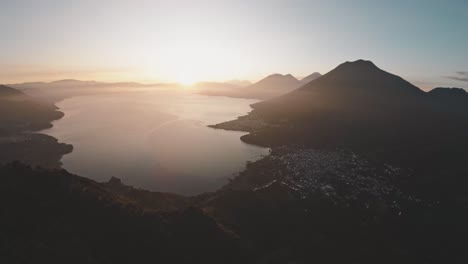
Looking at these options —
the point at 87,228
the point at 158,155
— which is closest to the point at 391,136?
the point at 158,155

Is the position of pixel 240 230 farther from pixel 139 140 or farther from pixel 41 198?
pixel 139 140

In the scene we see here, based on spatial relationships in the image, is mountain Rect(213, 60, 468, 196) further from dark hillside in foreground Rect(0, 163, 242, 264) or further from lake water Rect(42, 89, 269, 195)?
dark hillside in foreground Rect(0, 163, 242, 264)

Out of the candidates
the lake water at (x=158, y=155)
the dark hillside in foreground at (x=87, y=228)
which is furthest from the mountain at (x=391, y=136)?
the dark hillside in foreground at (x=87, y=228)

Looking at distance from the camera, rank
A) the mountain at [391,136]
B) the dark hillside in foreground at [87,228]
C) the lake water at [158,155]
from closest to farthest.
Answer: the dark hillside in foreground at [87,228]
the lake water at [158,155]
the mountain at [391,136]

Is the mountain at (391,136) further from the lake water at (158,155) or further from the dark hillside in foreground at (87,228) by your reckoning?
the dark hillside in foreground at (87,228)

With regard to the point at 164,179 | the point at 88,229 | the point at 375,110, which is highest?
the point at 375,110

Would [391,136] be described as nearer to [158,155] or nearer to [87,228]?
[158,155]

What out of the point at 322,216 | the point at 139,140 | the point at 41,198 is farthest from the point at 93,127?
the point at 322,216

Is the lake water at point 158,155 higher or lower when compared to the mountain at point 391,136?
lower

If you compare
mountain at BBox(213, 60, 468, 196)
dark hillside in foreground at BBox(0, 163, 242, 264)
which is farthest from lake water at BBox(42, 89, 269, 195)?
dark hillside in foreground at BBox(0, 163, 242, 264)

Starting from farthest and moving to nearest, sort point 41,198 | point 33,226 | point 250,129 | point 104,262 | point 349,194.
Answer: point 250,129 < point 349,194 < point 41,198 < point 33,226 < point 104,262

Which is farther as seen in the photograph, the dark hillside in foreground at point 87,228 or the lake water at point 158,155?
the lake water at point 158,155
